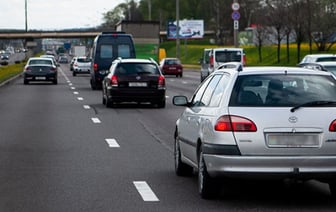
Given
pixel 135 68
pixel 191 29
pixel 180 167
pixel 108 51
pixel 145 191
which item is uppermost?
pixel 191 29

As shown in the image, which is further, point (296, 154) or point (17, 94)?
point (17, 94)

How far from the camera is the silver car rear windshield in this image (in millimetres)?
10250

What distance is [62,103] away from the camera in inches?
1278

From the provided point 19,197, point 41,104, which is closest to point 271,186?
point 19,197

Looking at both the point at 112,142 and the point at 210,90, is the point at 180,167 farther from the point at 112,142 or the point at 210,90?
the point at 112,142

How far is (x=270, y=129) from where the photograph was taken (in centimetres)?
998

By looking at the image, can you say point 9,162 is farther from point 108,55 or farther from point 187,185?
point 108,55

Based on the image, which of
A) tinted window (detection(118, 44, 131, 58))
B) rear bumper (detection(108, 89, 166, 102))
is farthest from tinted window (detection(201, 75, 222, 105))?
tinted window (detection(118, 44, 131, 58))

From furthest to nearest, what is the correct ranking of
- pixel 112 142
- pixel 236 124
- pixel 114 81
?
pixel 114 81 → pixel 112 142 → pixel 236 124

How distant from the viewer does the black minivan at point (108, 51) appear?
42.2m

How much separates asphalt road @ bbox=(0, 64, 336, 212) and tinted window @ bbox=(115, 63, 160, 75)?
16.9ft

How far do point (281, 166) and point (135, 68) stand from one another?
19620 millimetres

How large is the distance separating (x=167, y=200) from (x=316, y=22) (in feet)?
194

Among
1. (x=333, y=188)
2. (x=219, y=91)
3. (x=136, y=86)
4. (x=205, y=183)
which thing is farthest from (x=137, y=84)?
(x=205, y=183)
